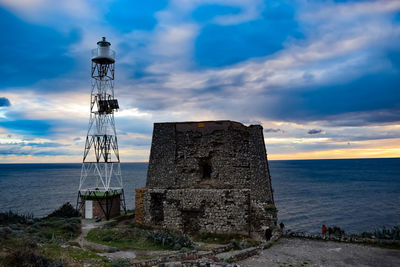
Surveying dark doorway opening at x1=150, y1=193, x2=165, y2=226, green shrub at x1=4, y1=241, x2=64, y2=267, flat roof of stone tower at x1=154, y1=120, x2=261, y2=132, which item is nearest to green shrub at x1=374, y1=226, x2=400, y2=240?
flat roof of stone tower at x1=154, y1=120, x2=261, y2=132

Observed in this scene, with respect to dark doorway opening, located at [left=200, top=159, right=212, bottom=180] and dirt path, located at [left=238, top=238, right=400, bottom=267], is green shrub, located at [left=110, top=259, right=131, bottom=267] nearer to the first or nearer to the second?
dirt path, located at [left=238, top=238, right=400, bottom=267]

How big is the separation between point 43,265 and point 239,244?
9599 millimetres

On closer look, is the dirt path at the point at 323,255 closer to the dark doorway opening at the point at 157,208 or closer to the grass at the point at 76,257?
the grass at the point at 76,257

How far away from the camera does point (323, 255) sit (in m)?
13.5

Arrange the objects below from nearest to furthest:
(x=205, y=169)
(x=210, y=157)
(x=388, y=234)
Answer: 1. (x=210, y=157)
2. (x=388, y=234)
3. (x=205, y=169)

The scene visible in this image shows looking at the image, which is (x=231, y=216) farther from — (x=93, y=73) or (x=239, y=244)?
(x=93, y=73)

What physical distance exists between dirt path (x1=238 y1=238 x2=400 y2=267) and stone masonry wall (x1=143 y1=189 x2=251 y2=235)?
10.0ft

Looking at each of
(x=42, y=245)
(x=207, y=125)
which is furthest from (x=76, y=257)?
(x=207, y=125)

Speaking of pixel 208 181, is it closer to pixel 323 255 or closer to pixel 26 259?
pixel 323 255

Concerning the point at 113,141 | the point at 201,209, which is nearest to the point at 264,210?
the point at 201,209

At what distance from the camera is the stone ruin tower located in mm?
18234

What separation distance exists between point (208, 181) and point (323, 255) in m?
8.38

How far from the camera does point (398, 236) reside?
1880 cm

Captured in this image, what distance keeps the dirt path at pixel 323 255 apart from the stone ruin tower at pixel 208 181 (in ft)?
10.0
